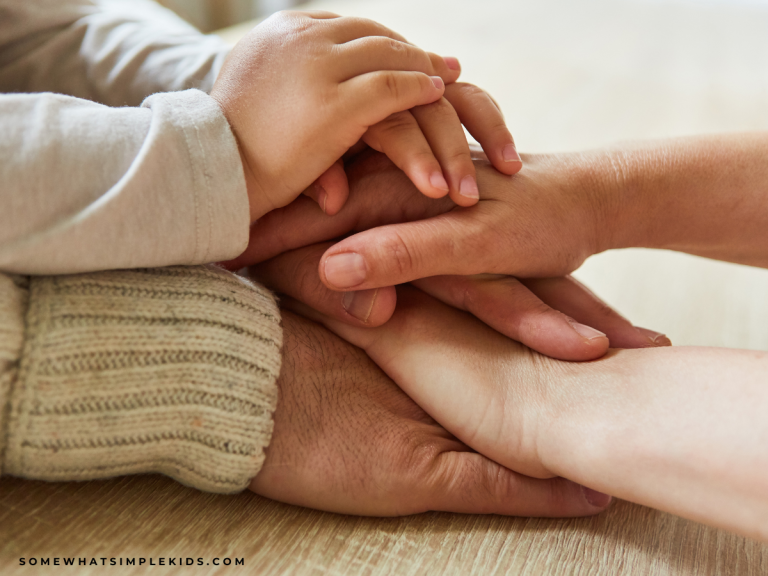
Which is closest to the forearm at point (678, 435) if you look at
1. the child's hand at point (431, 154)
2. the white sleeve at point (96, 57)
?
the child's hand at point (431, 154)

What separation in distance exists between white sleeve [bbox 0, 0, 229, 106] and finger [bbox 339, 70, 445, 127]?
0.38m

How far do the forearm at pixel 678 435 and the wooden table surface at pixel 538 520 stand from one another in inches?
3.2

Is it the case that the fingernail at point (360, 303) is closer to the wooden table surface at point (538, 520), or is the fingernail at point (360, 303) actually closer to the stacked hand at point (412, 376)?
the stacked hand at point (412, 376)

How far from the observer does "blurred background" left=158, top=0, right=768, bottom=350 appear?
3.01 feet

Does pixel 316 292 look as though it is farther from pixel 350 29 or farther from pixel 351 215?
pixel 350 29

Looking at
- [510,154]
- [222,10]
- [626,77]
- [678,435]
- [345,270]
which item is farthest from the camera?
[222,10]

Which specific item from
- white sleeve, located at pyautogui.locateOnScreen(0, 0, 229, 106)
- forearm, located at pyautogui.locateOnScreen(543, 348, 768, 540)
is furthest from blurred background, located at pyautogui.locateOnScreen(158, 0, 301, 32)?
forearm, located at pyautogui.locateOnScreen(543, 348, 768, 540)

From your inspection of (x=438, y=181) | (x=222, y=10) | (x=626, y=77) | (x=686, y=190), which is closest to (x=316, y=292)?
(x=438, y=181)

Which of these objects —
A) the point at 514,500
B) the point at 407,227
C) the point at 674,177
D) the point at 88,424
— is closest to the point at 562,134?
the point at 674,177

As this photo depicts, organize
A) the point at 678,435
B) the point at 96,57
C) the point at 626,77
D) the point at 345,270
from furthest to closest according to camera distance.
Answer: the point at 626,77
the point at 96,57
the point at 345,270
the point at 678,435

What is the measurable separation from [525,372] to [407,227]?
179 millimetres

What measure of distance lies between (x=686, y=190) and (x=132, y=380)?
595 millimetres

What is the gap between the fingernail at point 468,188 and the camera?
590 mm

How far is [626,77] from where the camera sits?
1792mm
